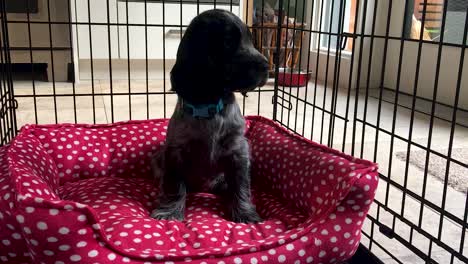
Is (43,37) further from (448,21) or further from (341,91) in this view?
(448,21)

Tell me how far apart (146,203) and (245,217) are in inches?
13.8

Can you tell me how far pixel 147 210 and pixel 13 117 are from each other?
85cm

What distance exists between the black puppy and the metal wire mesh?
34 centimetres

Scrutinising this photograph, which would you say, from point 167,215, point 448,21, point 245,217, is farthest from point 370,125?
point 448,21

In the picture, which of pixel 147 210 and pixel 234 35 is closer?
pixel 234 35

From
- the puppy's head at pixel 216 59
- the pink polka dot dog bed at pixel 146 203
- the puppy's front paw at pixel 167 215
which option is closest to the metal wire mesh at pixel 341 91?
the pink polka dot dog bed at pixel 146 203

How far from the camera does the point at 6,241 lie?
3.89ft

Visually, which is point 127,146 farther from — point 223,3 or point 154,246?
point 223,3

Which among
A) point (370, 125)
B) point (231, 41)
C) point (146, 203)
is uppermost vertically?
point (231, 41)

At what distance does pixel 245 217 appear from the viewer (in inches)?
55.1

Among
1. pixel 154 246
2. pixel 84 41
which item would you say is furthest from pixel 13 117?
pixel 84 41

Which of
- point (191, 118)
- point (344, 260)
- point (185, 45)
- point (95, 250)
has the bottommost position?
point (344, 260)

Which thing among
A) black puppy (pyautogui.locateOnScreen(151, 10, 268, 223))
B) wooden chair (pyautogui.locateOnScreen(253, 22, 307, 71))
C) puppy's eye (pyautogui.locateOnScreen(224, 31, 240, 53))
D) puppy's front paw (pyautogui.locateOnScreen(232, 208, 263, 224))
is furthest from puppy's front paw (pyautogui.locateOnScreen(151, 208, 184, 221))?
wooden chair (pyautogui.locateOnScreen(253, 22, 307, 71))

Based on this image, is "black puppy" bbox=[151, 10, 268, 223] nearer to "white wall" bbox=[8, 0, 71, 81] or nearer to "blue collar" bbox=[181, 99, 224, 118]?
"blue collar" bbox=[181, 99, 224, 118]
